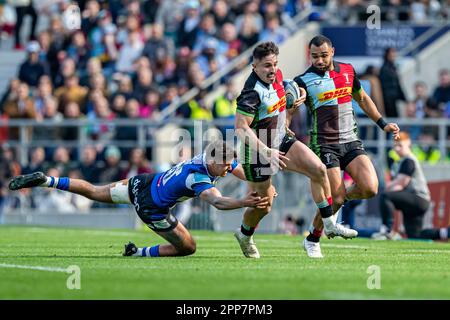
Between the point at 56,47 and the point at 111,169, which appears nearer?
the point at 111,169

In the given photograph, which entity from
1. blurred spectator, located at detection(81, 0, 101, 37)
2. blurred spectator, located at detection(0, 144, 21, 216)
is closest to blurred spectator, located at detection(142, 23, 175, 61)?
blurred spectator, located at detection(81, 0, 101, 37)

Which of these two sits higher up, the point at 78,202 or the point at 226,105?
the point at 226,105

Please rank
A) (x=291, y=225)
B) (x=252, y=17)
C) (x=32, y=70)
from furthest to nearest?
(x=32, y=70) → (x=252, y=17) → (x=291, y=225)

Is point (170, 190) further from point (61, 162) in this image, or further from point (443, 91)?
point (443, 91)

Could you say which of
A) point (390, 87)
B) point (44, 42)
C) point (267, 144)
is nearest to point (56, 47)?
point (44, 42)

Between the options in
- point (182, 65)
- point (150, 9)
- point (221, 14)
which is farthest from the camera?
point (150, 9)

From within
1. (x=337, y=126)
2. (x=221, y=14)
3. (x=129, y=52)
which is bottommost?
(x=337, y=126)

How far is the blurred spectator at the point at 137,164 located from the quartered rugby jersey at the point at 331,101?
9931 millimetres

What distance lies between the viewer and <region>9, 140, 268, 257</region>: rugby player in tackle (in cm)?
1314

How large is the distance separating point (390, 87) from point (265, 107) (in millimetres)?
12000

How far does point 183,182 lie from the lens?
43.7 ft

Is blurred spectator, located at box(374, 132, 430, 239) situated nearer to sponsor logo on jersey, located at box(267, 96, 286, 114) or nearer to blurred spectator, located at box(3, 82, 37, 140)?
sponsor logo on jersey, located at box(267, 96, 286, 114)

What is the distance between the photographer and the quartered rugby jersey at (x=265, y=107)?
13.3m

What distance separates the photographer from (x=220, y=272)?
11648mm
